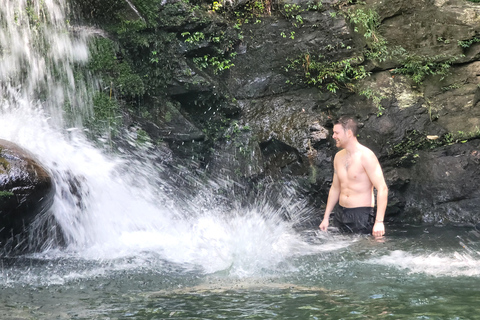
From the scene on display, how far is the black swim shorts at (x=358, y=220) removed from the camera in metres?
6.20

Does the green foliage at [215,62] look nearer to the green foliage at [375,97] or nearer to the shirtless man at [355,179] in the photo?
the green foliage at [375,97]

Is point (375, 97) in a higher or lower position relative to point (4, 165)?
higher

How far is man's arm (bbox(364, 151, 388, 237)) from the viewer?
5742 mm

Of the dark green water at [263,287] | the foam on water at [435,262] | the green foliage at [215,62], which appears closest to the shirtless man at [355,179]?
the dark green water at [263,287]

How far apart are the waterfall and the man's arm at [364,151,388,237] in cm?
85

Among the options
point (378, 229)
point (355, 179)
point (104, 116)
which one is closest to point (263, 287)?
point (378, 229)

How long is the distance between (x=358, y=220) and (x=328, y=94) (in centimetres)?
334

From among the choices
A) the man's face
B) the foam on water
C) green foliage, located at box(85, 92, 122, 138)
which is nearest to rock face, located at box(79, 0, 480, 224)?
green foliage, located at box(85, 92, 122, 138)

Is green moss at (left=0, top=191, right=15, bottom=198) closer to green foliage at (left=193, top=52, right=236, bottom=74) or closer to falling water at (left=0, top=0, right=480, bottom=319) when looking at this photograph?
falling water at (left=0, top=0, right=480, bottom=319)

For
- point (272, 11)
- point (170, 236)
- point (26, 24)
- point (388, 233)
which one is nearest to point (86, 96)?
point (26, 24)

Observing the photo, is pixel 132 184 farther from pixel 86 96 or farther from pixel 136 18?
pixel 136 18

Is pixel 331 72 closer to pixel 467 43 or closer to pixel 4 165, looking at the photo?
pixel 467 43

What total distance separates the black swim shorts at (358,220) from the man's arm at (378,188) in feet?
1.09

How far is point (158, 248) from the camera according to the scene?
5957 millimetres
